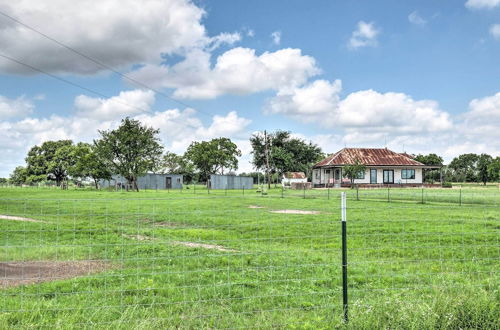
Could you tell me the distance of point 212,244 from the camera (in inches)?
382

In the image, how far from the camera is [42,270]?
7.37 metres

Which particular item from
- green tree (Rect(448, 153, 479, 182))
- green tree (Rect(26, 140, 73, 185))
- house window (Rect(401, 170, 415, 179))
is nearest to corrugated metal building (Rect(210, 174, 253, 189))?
house window (Rect(401, 170, 415, 179))

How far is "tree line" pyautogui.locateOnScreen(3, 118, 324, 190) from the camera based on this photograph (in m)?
A: 58.3

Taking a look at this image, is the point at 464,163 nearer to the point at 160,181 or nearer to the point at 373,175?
the point at 373,175

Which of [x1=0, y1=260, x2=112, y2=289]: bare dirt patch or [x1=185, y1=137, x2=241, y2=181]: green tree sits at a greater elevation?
[x1=185, y1=137, x2=241, y2=181]: green tree

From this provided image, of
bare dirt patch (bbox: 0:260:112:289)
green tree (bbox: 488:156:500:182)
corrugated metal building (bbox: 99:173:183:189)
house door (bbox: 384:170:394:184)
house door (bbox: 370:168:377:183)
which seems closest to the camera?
bare dirt patch (bbox: 0:260:112:289)

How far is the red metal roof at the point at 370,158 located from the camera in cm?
5566

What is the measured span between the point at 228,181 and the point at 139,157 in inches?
554

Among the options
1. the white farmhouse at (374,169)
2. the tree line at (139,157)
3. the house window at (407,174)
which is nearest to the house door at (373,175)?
the white farmhouse at (374,169)

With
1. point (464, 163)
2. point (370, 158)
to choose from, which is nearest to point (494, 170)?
point (370, 158)

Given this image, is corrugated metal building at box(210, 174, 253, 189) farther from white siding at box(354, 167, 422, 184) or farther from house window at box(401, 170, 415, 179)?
Answer: house window at box(401, 170, 415, 179)

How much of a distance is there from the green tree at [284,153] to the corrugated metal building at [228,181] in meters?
8.38

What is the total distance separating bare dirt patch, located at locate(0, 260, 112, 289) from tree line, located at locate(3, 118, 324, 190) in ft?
152

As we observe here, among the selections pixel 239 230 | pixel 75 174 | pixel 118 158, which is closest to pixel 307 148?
pixel 118 158
